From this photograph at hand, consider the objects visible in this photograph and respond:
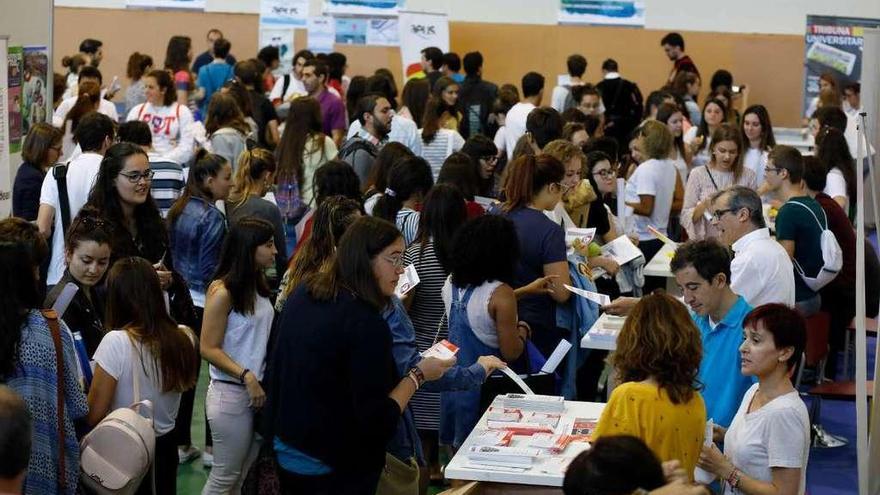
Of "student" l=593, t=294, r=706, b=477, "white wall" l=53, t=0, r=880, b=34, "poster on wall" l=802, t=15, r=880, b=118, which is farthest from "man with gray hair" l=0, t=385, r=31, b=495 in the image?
"white wall" l=53, t=0, r=880, b=34

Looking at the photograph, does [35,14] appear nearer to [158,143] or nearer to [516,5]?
[158,143]

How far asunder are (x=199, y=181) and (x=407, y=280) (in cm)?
137

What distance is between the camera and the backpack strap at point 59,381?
358cm

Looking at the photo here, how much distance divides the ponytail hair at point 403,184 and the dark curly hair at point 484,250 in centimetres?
85

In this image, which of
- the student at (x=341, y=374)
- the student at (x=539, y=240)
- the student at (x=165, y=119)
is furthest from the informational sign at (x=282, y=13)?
the student at (x=341, y=374)

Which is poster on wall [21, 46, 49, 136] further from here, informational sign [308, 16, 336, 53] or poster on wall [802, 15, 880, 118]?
poster on wall [802, 15, 880, 118]

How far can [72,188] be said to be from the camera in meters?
5.77

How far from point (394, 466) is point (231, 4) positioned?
12.8 metres

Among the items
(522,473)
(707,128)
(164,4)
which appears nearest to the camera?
(522,473)

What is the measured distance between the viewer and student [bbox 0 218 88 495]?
3.45m

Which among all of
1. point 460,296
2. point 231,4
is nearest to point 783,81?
point 231,4

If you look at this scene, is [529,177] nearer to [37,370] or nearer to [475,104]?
[37,370]

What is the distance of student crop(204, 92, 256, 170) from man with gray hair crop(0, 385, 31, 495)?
507 cm

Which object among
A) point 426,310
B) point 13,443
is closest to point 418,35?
point 426,310
